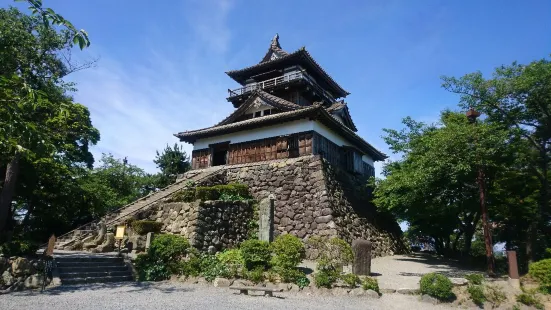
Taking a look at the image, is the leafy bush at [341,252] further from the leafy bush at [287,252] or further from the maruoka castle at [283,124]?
the maruoka castle at [283,124]

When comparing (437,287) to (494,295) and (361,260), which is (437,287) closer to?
(494,295)

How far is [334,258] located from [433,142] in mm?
6418

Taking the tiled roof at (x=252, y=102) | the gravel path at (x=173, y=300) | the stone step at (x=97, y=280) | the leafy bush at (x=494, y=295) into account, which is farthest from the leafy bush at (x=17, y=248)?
the tiled roof at (x=252, y=102)

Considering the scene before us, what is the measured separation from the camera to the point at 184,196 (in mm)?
17375

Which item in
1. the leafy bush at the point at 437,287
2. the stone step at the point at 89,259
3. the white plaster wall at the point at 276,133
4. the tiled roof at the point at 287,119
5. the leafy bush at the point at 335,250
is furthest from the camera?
the white plaster wall at the point at 276,133

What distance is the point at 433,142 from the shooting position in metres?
13.7

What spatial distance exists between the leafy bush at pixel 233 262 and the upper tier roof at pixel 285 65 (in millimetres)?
17634

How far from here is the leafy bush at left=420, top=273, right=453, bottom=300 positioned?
9461 mm

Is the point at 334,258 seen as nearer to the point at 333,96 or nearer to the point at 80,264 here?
the point at 80,264

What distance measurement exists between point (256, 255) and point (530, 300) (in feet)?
27.6

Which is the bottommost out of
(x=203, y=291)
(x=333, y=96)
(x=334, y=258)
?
A: (x=203, y=291)

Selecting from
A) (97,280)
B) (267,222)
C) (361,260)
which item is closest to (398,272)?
(361,260)

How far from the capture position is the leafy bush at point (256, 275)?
10930 millimetres

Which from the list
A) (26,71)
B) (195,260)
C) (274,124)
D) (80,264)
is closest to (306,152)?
(274,124)
